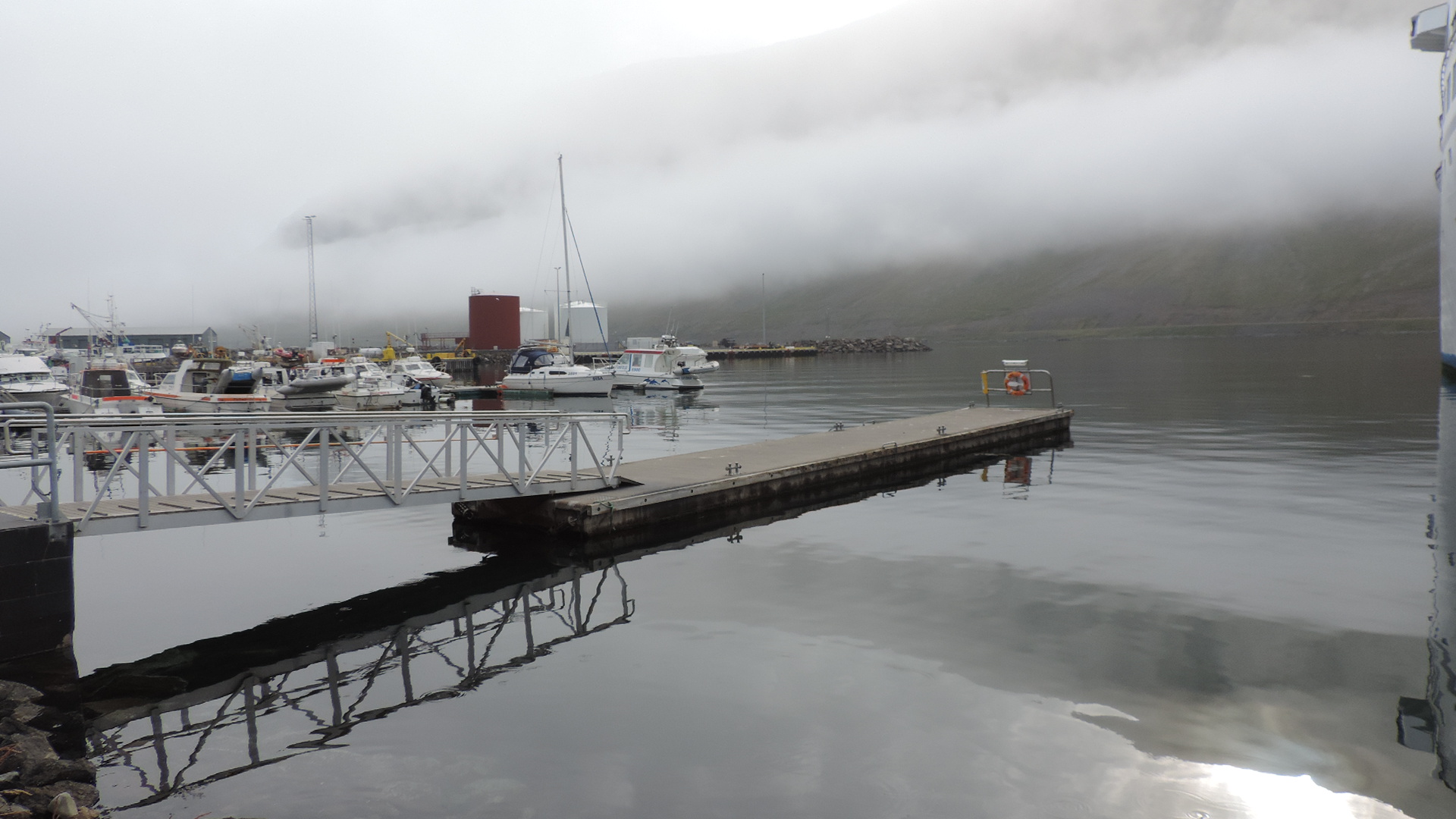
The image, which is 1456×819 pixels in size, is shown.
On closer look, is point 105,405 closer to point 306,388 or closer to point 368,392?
point 306,388

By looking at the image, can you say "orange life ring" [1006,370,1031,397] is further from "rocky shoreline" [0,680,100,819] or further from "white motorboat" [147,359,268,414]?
"white motorboat" [147,359,268,414]

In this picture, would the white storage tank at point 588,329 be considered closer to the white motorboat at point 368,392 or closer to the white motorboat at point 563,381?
the white motorboat at point 563,381

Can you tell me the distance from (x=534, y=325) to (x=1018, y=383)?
519 ft

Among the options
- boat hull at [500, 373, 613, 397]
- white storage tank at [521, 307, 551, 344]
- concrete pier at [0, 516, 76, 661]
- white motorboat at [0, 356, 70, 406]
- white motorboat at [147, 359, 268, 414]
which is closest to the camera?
concrete pier at [0, 516, 76, 661]

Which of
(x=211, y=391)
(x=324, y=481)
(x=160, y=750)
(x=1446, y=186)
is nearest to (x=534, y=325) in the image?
(x=211, y=391)

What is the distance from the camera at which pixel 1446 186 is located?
5184 centimetres

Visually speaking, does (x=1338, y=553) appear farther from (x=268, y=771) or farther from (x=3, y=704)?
(x=3, y=704)

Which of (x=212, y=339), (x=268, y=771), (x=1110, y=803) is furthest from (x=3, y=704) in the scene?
(x=212, y=339)

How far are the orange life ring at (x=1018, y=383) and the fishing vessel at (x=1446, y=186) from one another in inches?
977

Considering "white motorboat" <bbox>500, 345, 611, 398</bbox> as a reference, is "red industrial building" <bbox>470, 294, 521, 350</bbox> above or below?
above

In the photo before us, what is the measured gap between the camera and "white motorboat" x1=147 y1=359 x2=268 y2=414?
50625 mm

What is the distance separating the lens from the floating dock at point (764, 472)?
18.4 metres

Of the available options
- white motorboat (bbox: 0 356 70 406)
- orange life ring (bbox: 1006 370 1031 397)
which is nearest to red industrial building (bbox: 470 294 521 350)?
white motorboat (bbox: 0 356 70 406)

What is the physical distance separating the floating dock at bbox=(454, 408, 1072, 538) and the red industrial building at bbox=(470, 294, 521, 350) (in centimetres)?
13642
